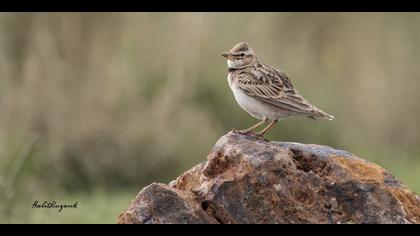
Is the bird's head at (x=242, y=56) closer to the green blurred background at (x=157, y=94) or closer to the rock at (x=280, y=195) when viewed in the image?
the green blurred background at (x=157, y=94)

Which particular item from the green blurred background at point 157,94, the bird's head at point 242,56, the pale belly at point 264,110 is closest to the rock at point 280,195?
the pale belly at point 264,110

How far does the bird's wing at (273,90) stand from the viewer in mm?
8609

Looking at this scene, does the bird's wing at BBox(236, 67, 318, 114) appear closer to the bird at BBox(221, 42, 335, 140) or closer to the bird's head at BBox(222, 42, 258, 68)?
the bird at BBox(221, 42, 335, 140)

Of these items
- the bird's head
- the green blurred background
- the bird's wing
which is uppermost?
the bird's head

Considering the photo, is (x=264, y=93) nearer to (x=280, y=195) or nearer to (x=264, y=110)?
(x=264, y=110)

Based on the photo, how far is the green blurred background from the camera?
475 inches

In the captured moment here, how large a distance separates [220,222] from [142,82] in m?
8.50

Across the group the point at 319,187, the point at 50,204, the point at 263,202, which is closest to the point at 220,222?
the point at 263,202

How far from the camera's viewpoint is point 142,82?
13867 millimetres

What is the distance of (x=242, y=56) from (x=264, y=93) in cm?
73

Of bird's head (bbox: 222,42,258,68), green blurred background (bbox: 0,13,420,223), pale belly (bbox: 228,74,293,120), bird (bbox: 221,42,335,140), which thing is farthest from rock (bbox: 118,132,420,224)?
green blurred background (bbox: 0,13,420,223)

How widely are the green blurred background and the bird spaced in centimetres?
239

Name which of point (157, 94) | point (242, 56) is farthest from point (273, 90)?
point (157, 94)
